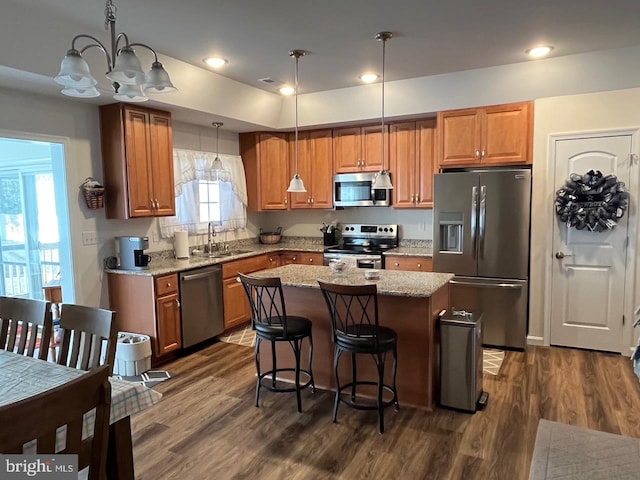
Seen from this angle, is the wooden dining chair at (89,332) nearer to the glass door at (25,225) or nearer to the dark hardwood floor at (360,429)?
the dark hardwood floor at (360,429)

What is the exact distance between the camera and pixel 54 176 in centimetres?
390

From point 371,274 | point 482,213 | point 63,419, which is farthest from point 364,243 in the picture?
point 63,419

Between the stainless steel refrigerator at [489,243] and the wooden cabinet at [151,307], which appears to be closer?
the wooden cabinet at [151,307]

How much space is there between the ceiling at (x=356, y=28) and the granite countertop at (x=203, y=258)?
1912 millimetres

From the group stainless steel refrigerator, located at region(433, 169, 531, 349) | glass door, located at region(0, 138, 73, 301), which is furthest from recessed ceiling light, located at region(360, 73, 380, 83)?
glass door, located at region(0, 138, 73, 301)

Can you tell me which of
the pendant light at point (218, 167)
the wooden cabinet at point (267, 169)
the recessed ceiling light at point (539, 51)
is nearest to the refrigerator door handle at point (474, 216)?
the recessed ceiling light at point (539, 51)

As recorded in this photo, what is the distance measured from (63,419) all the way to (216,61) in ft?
11.6

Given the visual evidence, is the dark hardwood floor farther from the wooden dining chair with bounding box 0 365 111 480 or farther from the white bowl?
the wooden dining chair with bounding box 0 365 111 480

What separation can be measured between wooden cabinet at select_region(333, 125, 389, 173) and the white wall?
5.57 ft

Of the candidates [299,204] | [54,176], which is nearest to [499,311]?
[299,204]

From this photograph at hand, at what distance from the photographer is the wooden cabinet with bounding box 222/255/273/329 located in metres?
4.80

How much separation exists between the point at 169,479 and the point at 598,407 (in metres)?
2.87

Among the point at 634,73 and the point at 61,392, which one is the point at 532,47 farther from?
the point at 61,392

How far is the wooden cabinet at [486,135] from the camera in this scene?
430 centimetres
